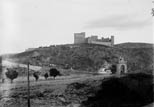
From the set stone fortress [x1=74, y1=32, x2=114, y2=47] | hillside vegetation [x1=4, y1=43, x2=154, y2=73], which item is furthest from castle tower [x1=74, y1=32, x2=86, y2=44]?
hillside vegetation [x1=4, y1=43, x2=154, y2=73]

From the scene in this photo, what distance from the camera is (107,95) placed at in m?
8.30

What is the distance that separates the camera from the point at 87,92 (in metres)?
7.93

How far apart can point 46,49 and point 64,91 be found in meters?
1.18

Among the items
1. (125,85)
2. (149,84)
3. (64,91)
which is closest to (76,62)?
(64,91)

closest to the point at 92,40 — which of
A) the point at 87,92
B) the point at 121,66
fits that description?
the point at 121,66

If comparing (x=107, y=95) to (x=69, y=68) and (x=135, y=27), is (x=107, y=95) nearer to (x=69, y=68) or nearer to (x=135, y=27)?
(x=69, y=68)

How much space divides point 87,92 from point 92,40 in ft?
4.62

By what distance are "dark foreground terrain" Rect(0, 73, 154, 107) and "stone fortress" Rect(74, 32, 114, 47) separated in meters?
0.92

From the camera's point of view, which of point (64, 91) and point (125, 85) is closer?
point (64, 91)

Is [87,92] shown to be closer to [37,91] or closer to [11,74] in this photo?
[37,91]

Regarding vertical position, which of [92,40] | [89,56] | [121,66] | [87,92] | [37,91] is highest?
[92,40]

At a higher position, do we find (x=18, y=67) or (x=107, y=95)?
(x=18, y=67)

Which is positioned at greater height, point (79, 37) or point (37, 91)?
point (79, 37)

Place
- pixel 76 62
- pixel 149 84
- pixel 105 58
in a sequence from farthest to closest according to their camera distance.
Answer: pixel 149 84, pixel 105 58, pixel 76 62
